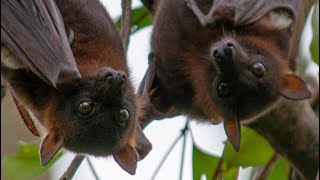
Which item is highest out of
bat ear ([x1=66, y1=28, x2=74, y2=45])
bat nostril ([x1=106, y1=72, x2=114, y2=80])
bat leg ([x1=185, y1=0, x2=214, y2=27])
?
bat ear ([x1=66, y1=28, x2=74, y2=45])

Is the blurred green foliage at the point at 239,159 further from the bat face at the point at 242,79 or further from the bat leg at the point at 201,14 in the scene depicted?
the bat leg at the point at 201,14

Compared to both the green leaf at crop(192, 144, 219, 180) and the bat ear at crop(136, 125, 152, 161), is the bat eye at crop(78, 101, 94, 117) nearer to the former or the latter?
the bat ear at crop(136, 125, 152, 161)

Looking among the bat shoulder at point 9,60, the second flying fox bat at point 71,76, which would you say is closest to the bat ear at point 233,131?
the second flying fox bat at point 71,76

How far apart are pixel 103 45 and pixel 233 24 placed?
1162 millimetres

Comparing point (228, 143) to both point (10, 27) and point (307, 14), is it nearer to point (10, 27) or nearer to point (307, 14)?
point (307, 14)

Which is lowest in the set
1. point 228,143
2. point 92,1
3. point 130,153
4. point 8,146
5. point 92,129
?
point 8,146

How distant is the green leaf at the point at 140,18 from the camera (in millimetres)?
Answer: 6679

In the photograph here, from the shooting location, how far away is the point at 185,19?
21.0 feet

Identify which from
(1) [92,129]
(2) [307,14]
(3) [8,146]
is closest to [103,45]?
(1) [92,129]

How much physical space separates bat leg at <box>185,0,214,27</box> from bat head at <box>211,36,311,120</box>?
17 centimetres

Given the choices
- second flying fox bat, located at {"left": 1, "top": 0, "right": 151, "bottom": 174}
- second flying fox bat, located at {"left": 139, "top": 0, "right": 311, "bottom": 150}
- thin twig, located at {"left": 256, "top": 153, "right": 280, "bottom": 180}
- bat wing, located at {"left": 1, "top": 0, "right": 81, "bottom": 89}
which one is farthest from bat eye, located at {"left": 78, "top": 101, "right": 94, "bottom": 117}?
thin twig, located at {"left": 256, "top": 153, "right": 280, "bottom": 180}

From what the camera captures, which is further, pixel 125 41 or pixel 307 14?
pixel 307 14

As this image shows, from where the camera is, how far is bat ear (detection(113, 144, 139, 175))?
559 cm

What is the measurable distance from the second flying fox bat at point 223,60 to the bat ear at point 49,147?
1027 mm
